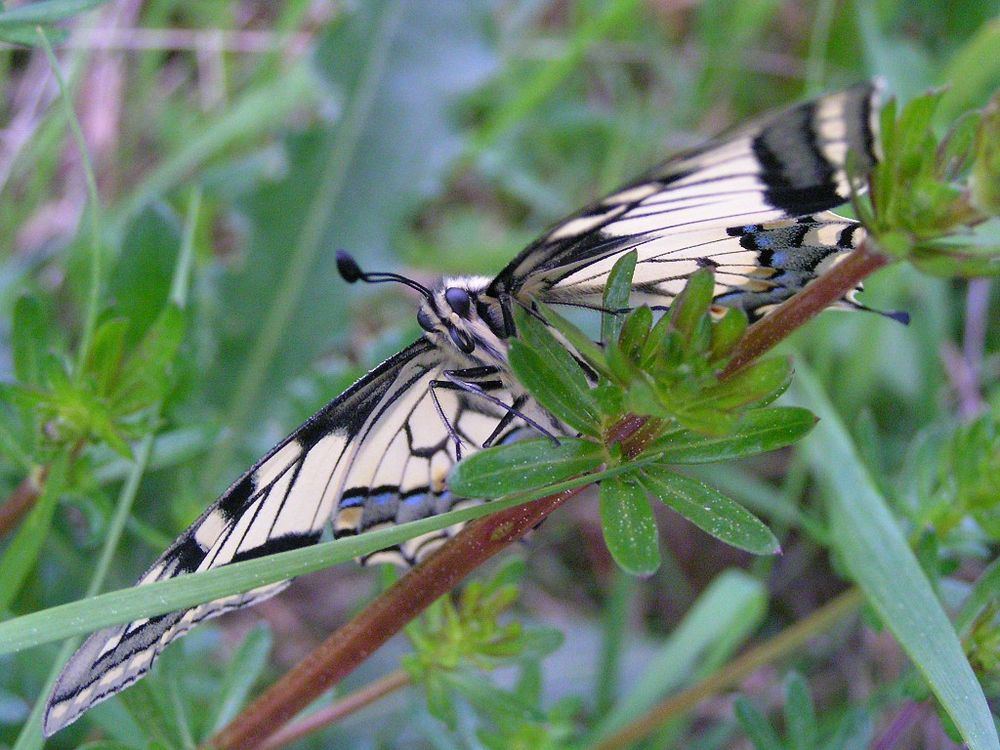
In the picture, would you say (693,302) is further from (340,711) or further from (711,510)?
(340,711)

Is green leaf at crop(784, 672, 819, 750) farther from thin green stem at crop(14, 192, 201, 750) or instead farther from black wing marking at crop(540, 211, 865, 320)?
thin green stem at crop(14, 192, 201, 750)

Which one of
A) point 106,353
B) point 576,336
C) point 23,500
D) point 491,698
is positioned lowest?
point 491,698

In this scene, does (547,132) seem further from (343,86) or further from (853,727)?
(853,727)

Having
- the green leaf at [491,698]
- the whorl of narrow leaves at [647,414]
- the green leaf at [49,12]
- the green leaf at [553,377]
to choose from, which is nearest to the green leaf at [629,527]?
the whorl of narrow leaves at [647,414]

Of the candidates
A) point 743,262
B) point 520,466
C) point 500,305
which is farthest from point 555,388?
point 743,262

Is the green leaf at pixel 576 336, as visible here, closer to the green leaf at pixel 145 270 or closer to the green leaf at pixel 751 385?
the green leaf at pixel 751 385
